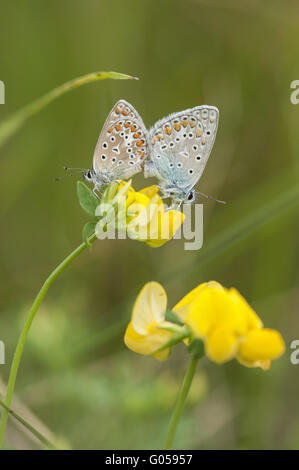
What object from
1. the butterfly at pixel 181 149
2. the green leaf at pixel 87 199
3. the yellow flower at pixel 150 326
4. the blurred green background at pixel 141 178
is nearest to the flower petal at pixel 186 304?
the yellow flower at pixel 150 326

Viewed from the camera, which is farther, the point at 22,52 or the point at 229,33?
the point at 229,33

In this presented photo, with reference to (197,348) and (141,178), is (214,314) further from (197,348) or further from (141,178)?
(141,178)

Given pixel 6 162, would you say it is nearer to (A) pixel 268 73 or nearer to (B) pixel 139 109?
(B) pixel 139 109

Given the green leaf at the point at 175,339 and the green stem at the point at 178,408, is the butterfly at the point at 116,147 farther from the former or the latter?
the green stem at the point at 178,408

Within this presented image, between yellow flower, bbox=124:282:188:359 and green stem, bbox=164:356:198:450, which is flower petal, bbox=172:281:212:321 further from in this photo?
green stem, bbox=164:356:198:450

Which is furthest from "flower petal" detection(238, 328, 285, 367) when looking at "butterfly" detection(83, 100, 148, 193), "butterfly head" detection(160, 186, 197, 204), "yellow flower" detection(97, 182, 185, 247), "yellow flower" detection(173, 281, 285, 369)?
"butterfly head" detection(160, 186, 197, 204)
